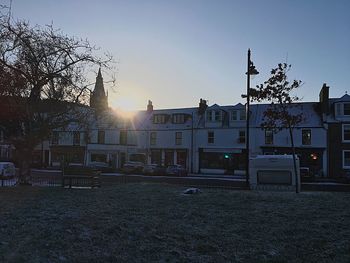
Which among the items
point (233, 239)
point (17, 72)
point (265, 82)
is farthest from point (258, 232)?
point (265, 82)

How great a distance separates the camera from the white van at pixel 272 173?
22859mm

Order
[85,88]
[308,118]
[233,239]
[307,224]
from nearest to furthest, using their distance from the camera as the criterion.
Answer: [233,239] → [307,224] → [85,88] → [308,118]

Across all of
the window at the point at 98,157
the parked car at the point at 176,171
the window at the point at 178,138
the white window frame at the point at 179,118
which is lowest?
the parked car at the point at 176,171

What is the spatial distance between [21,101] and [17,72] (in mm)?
1504

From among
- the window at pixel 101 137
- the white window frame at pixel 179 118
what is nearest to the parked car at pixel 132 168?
the white window frame at pixel 179 118

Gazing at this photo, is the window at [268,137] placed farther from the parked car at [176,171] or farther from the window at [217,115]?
the parked car at [176,171]

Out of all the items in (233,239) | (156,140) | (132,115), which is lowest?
(233,239)

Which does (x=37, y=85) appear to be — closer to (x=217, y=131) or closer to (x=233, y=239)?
(x=233, y=239)

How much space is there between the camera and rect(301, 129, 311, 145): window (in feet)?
152

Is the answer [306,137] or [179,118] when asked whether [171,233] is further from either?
[179,118]

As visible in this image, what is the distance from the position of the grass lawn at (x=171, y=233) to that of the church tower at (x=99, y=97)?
9878mm

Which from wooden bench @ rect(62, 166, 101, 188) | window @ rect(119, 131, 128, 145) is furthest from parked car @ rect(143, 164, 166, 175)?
wooden bench @ rect(62, 166, 101, 188)

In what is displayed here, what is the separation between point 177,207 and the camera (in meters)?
12.7

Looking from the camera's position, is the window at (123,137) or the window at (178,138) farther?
the window at (123,137)
